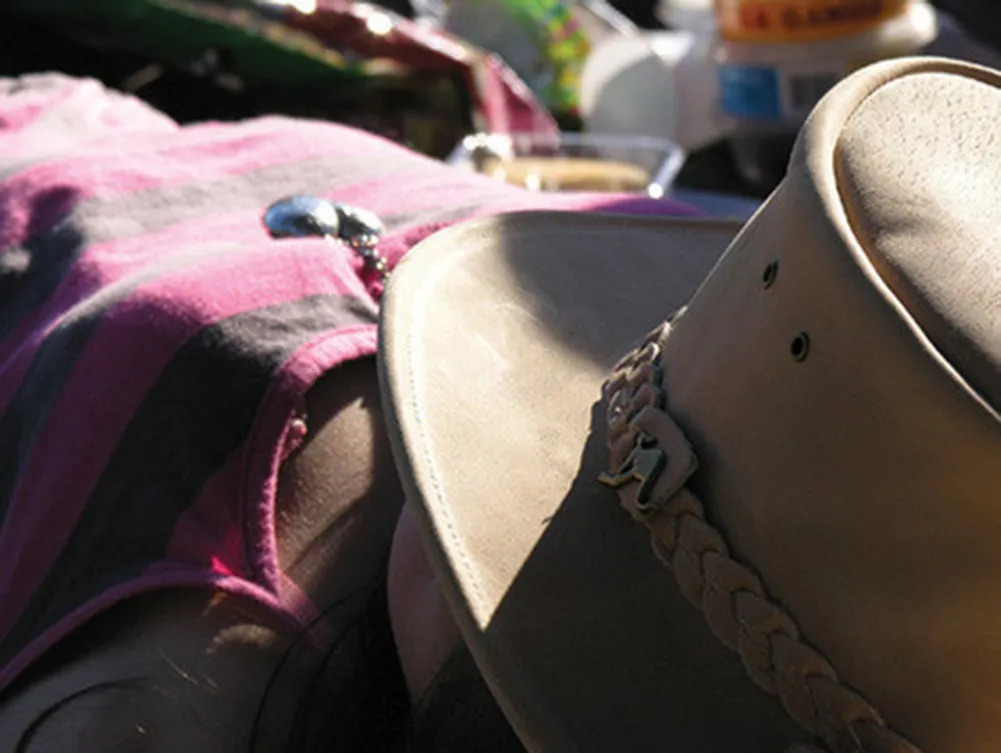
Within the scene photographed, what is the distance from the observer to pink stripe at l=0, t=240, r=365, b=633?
2.34 feet

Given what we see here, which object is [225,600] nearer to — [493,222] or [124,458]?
[124,458]

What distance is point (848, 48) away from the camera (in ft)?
5.27

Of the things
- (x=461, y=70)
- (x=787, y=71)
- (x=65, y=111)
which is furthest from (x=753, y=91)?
(x=65, y=111)

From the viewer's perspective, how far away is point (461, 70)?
1763mm

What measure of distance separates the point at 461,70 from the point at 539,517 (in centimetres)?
126

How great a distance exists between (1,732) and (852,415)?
41 cm

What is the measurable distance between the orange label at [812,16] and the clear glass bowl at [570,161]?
0.17 metres

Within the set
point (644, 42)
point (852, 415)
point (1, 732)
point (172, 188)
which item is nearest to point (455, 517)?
point (852, 415)

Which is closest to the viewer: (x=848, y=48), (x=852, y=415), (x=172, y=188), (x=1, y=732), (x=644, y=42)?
(x=852, y=415)

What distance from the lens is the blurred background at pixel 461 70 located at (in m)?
1.61

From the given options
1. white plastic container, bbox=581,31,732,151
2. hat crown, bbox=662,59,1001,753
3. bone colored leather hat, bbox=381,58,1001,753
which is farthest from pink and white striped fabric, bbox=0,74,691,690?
white plastic container, bbox=581,31,732,151

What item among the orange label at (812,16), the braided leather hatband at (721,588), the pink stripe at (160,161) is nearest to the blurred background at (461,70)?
the orange label at (812,16)

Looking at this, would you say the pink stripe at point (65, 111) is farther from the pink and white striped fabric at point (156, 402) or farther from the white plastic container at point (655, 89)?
the white plastic container at point (655, 89)

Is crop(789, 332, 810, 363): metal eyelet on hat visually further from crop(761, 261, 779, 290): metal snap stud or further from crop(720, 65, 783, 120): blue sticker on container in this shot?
crop(720, 65, 783, 120): blue sticker on container
